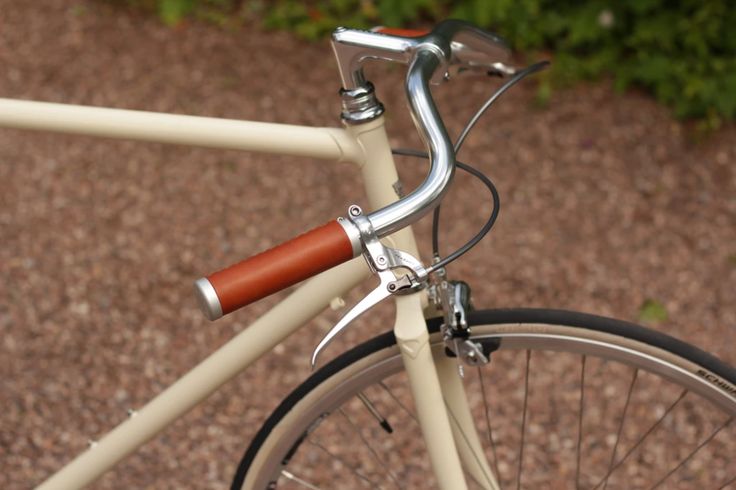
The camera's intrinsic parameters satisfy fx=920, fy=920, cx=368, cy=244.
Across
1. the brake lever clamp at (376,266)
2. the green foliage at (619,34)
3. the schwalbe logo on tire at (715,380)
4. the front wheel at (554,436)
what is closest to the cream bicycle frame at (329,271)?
the brake lever clamp at (376,266)

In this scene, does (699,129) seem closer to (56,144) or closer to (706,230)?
(706,230)

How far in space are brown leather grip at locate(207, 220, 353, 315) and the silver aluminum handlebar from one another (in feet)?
0.18

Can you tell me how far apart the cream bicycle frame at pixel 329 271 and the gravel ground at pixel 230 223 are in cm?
128

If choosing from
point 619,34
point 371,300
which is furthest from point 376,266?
point 619,34

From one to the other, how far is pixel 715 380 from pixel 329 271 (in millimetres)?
628

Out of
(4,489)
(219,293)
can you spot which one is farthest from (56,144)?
(219,293)

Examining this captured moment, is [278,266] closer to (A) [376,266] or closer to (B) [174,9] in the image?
(A) [376,266]

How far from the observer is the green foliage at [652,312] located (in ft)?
9.96

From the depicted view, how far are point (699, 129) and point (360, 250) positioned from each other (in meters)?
2.81

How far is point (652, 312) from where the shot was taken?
3.05m

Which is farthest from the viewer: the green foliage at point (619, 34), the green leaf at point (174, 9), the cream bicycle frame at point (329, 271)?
the green leaf at point (174, 9)

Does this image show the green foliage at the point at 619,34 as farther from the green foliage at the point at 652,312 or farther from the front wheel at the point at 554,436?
the front wheel at the point at 554,436

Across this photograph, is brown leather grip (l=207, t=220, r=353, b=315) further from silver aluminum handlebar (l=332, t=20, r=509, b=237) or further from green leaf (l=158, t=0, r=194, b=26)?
green leaf (l=158, t=0, r=194, b=26)

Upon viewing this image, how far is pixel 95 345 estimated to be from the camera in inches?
121
